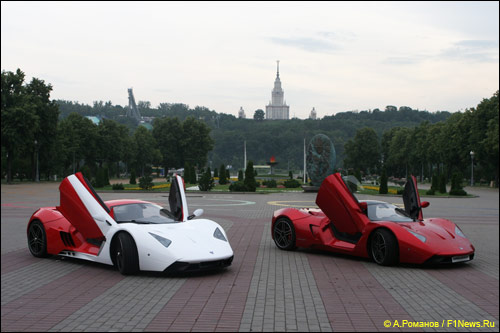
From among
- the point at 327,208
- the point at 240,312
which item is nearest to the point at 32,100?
the point at 327,208

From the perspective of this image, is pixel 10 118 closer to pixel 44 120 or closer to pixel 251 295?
pixel 251 295

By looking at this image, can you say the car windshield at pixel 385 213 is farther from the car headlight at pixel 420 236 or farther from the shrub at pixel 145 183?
the shrub at pixel 145 183

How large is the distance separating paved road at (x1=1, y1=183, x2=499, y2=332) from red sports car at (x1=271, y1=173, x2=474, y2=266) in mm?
284

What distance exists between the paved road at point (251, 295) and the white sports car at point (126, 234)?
0.25 metres

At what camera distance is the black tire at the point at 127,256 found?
921 cm

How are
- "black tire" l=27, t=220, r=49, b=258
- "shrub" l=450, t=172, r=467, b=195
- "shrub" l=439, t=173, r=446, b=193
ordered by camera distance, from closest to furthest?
"black tire" l=27, t=220, r=49, b=258, "shrub" l=450, t=172, r=467, b=195, "shrub" l=439, t=173, r=446, b=193

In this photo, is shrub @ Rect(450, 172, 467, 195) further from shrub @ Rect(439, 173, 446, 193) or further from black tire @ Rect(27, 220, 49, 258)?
black tire @ Rect(27, 220, 49, 258)

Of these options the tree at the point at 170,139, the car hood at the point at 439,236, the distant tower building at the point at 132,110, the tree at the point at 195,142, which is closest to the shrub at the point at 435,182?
the car hood at the point at 439,236

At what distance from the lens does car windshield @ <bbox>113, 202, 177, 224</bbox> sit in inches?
401

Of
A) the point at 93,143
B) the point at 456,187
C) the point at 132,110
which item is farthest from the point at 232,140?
the point at 456,187

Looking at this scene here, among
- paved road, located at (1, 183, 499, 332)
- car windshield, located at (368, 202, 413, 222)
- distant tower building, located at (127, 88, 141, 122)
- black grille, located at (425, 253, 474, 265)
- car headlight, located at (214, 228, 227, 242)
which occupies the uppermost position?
distant tower building, located at (127, 88, 141, 122)

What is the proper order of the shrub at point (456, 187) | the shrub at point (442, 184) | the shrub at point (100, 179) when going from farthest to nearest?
the shrub at point (100, 179)
the shrub at point (442, 184)
the shrub at point (456, 187)

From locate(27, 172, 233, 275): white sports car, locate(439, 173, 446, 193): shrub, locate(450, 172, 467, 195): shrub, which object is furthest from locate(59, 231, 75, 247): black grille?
locate(439, 173, 446, 193): shrub

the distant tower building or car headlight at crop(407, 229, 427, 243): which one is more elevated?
the distant tower building
